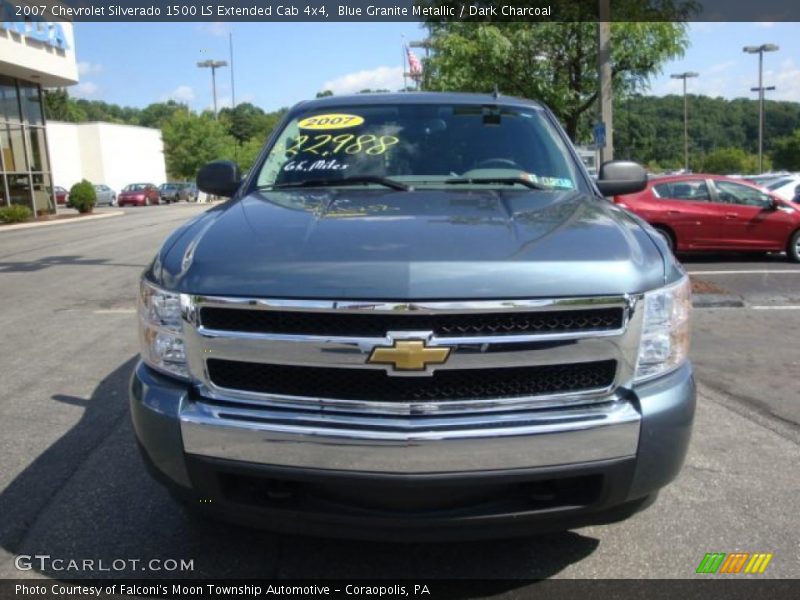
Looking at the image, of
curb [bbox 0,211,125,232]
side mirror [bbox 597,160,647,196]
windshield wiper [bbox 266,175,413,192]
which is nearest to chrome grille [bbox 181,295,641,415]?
windshield wiper [bbox 266,175,413,192]

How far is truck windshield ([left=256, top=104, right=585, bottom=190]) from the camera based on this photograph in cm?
366

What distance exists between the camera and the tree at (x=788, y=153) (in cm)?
7250

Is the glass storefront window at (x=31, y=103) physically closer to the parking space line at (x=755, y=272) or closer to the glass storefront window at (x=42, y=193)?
the glass storefront window at (x=42, y=193)

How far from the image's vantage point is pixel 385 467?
2230mm

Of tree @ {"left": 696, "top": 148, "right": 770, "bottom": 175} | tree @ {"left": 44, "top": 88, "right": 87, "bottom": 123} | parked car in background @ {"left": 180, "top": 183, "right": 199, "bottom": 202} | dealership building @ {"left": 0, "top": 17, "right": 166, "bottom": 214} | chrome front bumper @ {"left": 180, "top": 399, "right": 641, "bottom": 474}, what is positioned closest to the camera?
chrome front bumper @ {"left": 180, "top": 399, "right": 641, "bottom": 474}

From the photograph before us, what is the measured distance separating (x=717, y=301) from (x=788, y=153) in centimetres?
7609

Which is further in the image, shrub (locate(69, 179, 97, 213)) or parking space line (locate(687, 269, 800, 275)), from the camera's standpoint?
shrub (locate(69, 179, 97, 213))

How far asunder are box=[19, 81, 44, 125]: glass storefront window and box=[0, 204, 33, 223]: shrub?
17.6 ft

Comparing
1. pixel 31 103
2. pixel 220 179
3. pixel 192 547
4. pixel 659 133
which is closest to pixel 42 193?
pixel 31 103

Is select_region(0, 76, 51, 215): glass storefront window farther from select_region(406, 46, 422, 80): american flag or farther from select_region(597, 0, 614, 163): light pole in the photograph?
select_region(597, 0, 614, 163): light pole

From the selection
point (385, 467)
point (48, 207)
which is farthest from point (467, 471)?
point (48, 207)

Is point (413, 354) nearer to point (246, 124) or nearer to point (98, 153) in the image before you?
point (98, 153)

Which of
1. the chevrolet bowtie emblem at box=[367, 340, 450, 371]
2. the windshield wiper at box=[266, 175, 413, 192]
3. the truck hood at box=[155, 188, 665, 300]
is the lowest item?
the chevrolet bowtie emblem at box=[367, 340, 450, 371]

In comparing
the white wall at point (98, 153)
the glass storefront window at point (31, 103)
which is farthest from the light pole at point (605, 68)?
the white wall at point (98, 153)
